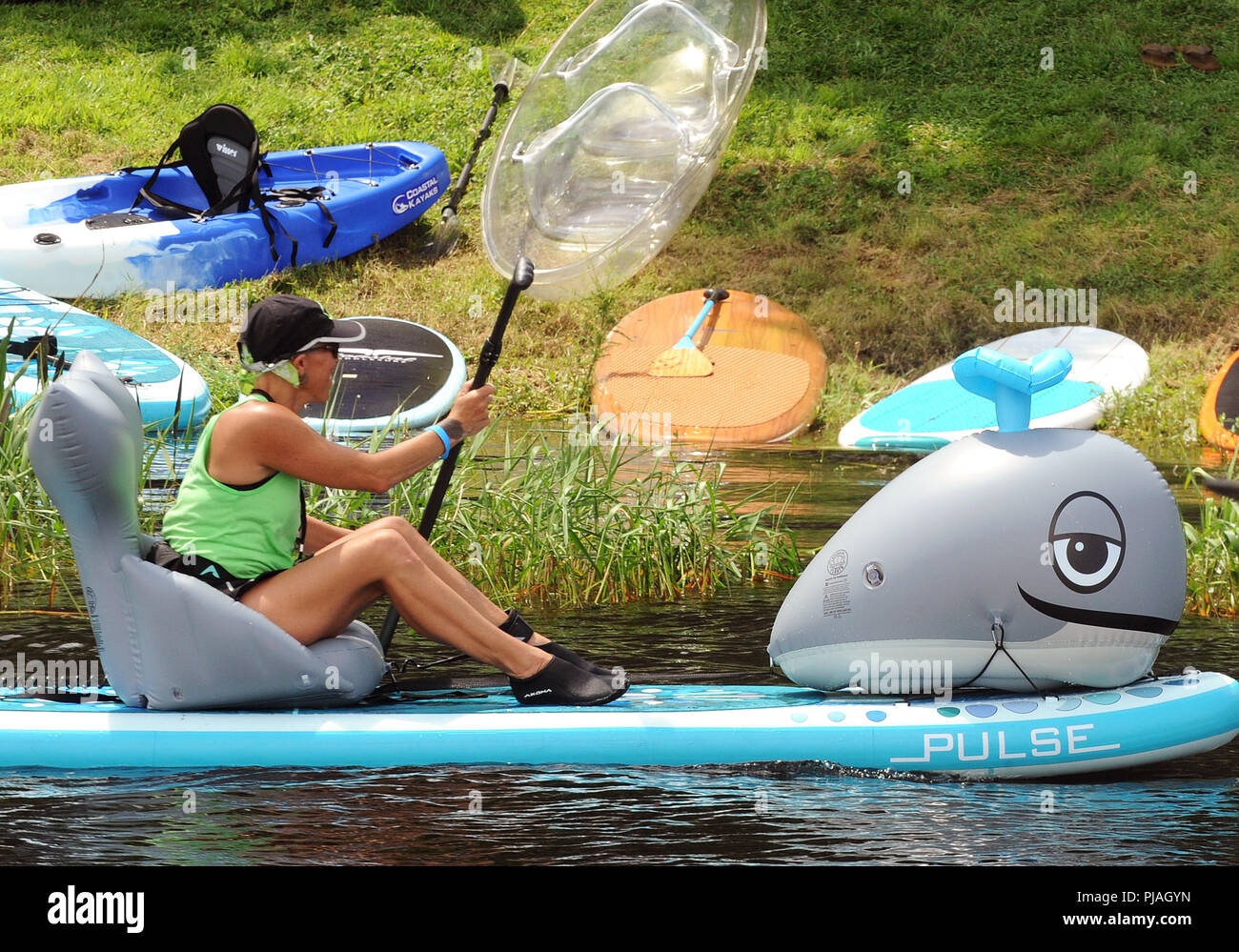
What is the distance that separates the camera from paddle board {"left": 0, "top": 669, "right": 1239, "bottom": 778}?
375cm

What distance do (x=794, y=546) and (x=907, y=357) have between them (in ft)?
20.1

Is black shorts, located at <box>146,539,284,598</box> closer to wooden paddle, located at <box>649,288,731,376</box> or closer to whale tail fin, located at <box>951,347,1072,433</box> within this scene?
whale tail fin, located at <box>951,347,1072,433</box>

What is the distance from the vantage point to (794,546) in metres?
6.00

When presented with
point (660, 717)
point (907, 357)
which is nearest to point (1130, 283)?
point (907, 357)

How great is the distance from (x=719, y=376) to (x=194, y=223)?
3.96 m

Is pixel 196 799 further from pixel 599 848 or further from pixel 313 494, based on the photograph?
pixel 313 494

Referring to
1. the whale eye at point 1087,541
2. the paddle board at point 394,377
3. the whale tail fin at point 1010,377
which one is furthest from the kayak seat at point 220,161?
the whale eye at point 1087,541

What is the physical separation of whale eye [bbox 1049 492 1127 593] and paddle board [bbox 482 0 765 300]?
27.5ft

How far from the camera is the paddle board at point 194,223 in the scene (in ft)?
34.2

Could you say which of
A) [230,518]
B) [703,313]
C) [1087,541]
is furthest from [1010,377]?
[703,313]

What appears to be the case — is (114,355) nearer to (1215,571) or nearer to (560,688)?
(560,688)

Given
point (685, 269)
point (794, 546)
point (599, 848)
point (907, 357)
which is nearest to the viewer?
point (599, 848)

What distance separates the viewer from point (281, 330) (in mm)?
3680

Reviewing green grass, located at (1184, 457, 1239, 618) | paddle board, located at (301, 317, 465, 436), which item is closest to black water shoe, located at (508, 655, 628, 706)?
green grass, located at (1184, 457, 1239, 618)
